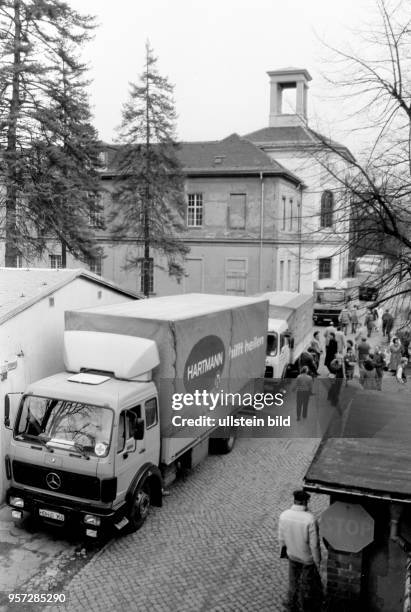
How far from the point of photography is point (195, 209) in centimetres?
3762

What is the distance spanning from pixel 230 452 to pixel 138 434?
15.5 ft

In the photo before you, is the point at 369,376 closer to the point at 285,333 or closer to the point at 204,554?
the point at 285,333

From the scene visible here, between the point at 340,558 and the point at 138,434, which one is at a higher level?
the point at 138,434

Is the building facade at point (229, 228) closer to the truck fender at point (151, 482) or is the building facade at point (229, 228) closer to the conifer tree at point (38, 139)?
the conifer tree at point (38, 139)

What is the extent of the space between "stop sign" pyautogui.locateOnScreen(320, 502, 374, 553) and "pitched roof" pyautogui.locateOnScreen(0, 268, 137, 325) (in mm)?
6300

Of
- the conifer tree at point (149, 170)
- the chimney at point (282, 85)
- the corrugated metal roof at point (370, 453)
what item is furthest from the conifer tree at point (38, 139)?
the chimney at point (282, 85)

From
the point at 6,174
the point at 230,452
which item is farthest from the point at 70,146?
the point at 230,452

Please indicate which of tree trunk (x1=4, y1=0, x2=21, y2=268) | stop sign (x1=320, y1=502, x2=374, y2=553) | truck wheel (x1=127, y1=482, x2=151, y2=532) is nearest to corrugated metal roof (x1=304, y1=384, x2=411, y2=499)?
stop sign (x1=320, y1=502, x2=374, y2=553)

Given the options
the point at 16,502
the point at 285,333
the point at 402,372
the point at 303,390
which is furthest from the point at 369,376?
the point at 16,502

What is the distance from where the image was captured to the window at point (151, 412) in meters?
9.70

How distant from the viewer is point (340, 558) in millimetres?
6648

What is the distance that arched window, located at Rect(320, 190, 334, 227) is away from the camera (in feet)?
29.0

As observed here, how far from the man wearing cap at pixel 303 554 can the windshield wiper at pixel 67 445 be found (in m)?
3.17

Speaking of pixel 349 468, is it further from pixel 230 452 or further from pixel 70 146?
pixel 70 146
